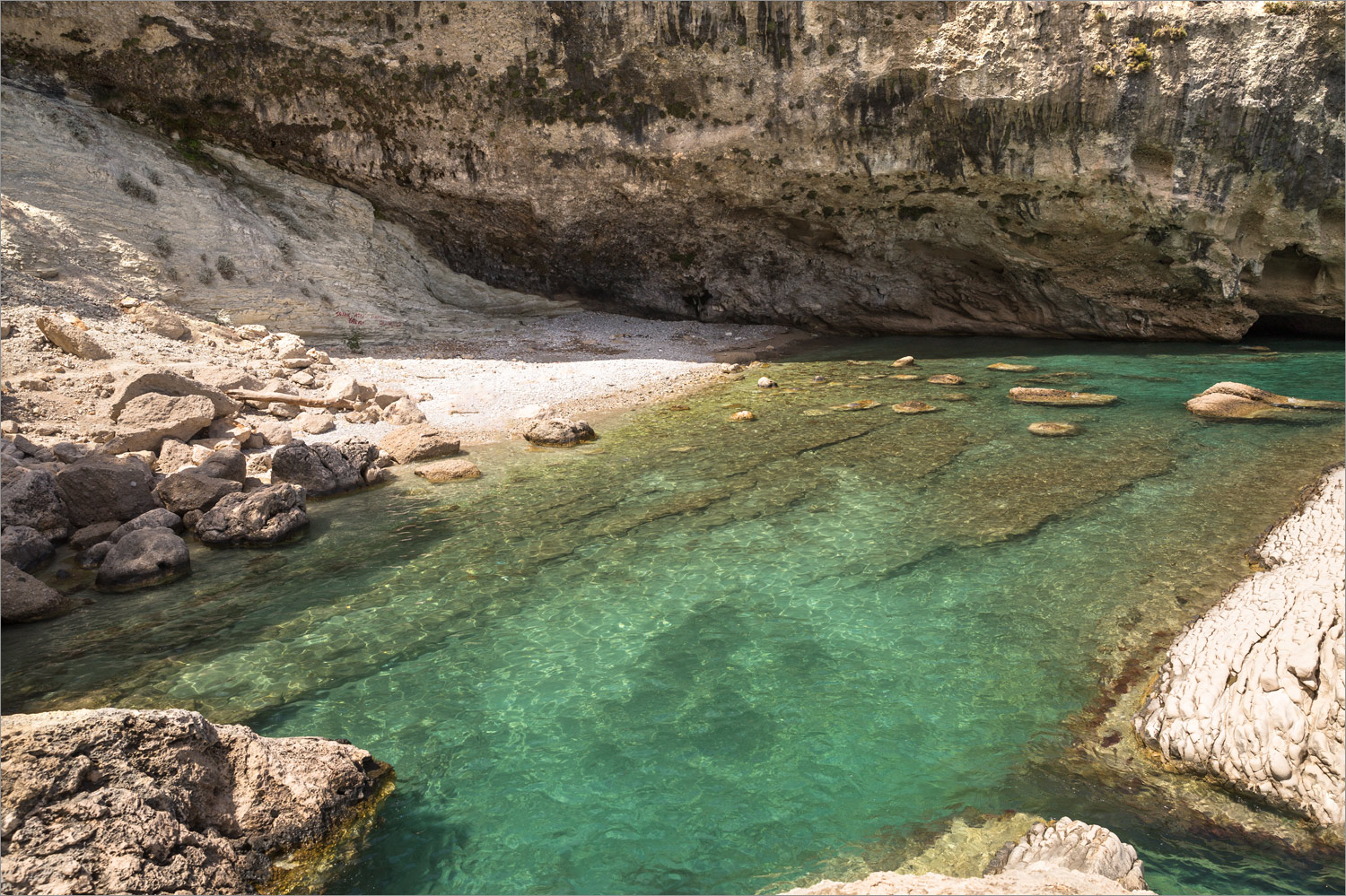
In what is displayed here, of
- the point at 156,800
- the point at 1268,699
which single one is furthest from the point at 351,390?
the point at 1268,699

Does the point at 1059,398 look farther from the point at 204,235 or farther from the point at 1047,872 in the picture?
the point at 204,235

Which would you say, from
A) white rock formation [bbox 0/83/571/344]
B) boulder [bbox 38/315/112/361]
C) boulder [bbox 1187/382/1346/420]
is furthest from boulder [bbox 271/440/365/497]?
boulder [bbox 1187/382/1346/420]

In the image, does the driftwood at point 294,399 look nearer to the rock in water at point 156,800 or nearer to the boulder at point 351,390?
the boulder at point 351,390

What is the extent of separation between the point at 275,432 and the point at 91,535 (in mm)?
3335

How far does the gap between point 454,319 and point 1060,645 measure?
53.6 ft

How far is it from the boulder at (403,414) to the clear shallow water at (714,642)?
1888 mm

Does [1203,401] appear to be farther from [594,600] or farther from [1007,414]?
[594,600]

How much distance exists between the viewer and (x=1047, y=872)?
12.4 feet

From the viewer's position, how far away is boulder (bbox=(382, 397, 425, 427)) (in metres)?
13.2

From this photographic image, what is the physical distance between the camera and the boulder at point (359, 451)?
1102 cm

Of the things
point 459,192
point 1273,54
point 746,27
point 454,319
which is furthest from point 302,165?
point 1273,54

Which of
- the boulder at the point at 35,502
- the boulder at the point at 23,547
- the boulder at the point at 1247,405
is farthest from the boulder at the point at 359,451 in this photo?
the boulder at the point at 1247,405

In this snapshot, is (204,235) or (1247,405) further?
(204,235)

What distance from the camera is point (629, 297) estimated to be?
22938mm
